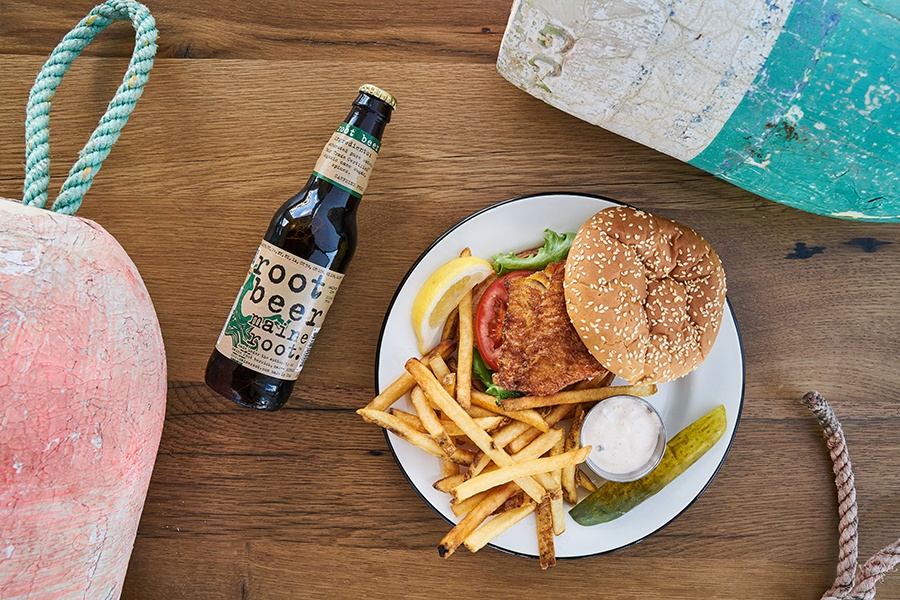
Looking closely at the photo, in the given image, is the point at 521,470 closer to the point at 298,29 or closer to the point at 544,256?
the point at 544,256

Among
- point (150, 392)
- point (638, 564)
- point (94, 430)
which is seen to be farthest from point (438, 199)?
point (638, 564)

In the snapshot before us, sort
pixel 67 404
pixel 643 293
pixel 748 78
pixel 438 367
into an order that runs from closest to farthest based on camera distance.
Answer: pixel 67 404, pixel 748 78, pixel 643 293, pixel 438 367

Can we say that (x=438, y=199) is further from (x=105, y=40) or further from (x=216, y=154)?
(x=105, y=40)

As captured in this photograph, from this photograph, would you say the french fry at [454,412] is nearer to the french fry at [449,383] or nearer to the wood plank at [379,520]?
the french fry at [449,383]

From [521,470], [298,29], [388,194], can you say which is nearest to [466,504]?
[521,470]

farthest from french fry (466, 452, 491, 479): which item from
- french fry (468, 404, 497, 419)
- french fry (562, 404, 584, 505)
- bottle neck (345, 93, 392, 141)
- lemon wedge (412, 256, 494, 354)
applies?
bottle neck (345, 93, 392, 141)

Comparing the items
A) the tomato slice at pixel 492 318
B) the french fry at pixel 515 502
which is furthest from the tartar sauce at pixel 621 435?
the tomato slice at pixel 492 318
